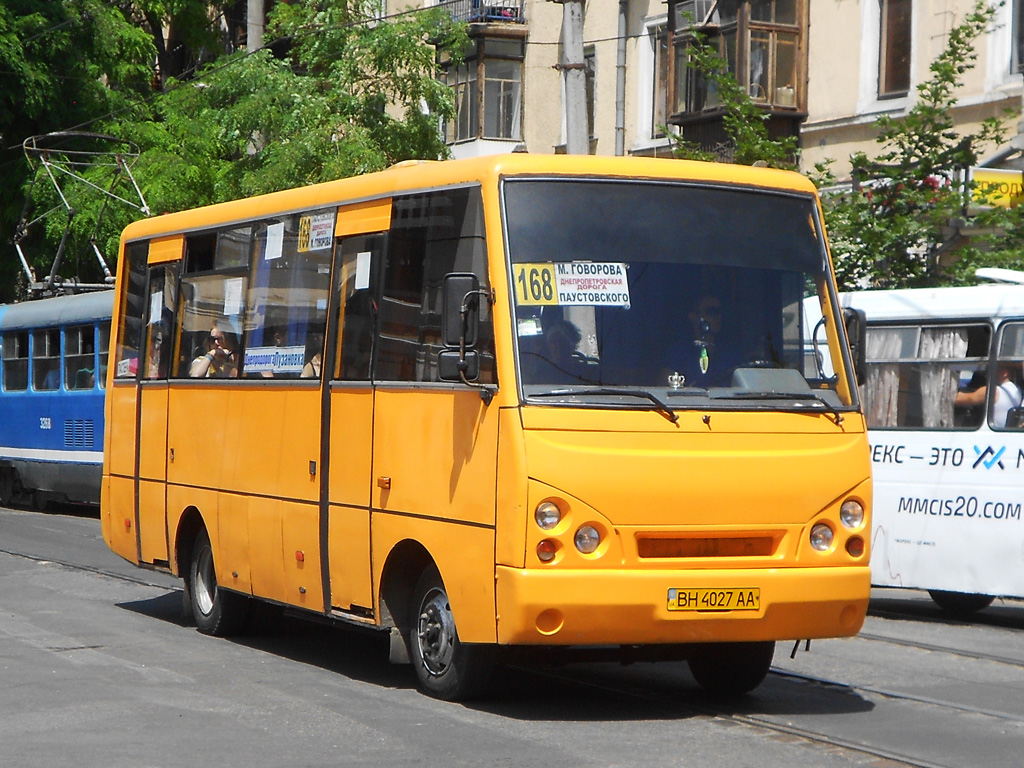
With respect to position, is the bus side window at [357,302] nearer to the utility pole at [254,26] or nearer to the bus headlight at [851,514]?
the bus headlight at [851,514]

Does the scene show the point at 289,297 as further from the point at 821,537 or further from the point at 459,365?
the point at 821,537

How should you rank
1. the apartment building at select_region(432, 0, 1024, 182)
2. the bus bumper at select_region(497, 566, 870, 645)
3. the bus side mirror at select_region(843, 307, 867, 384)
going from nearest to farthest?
the bus bumper at select_region(497, 566, 870, 645) → the bus side mirror at select_region(843, 307, 867, 384) → the apartment building at select_region(432, 0, 1024, 182)

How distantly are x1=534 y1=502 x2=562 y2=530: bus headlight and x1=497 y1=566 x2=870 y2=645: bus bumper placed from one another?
21 centimetres

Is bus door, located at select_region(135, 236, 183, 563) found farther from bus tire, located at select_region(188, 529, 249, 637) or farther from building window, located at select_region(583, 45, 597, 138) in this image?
building window, located at select_region(583, 45, 597, 138)

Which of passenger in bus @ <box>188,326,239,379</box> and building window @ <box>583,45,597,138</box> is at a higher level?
building window @ <box>583,45,597,138</box>

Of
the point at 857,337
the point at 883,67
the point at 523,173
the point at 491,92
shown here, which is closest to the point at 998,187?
the point at 883,67

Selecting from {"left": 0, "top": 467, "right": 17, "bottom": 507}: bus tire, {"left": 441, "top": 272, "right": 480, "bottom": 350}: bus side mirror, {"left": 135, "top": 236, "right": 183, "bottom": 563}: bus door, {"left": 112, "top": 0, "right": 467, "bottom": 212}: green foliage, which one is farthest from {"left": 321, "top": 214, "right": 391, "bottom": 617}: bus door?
{"left": 0, "top": 467, "right": 17, "bottom": 507}: bus tire

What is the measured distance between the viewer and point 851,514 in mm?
8422

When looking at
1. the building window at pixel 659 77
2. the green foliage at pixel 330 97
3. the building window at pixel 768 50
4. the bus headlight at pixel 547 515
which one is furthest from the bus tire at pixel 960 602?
the building window at pixel 659 77

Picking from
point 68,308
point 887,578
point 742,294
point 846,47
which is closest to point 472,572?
point 742,294

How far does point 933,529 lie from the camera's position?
13000 millimetres

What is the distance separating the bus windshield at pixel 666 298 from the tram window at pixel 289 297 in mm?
1984

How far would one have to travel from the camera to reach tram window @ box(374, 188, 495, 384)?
28.1 ft

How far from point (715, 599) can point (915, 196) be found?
1243 centimetres
